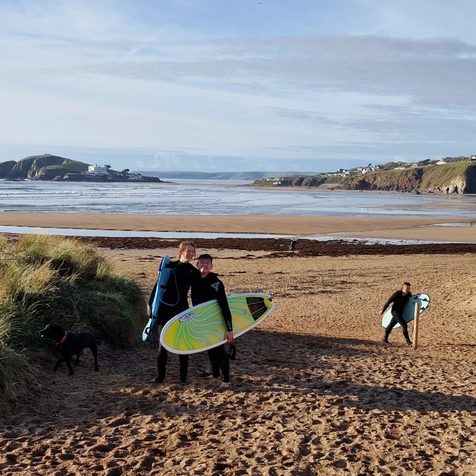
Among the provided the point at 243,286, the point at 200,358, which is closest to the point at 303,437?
the point at 200,358

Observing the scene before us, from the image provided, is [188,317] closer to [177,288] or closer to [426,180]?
[177,288]

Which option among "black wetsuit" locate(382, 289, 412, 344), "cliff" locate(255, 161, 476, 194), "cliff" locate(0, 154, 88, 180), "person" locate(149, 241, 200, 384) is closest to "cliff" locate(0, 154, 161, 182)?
"cliff" locate(0, 154, 88, 180)

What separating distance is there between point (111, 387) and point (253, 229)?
28.5 meters

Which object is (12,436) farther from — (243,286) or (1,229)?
(1,229)

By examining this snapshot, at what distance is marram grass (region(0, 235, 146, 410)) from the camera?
685 centimetres

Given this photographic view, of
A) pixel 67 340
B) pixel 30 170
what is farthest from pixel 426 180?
pixel 67 340

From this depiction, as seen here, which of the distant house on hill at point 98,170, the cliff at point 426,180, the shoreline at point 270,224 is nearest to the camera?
the shoreline at point 270,224

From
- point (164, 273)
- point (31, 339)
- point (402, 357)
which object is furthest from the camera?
point (402, 357)

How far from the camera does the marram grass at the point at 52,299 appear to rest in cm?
685

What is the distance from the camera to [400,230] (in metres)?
35.9

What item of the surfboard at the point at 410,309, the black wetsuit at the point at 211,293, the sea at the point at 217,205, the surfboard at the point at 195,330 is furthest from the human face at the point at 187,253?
the sea at the point at 217,205

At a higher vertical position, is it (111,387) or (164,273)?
(164,273)

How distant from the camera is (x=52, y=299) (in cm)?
838

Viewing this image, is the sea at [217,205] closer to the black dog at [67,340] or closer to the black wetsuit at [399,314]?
the black wetsuit at [399,314]
